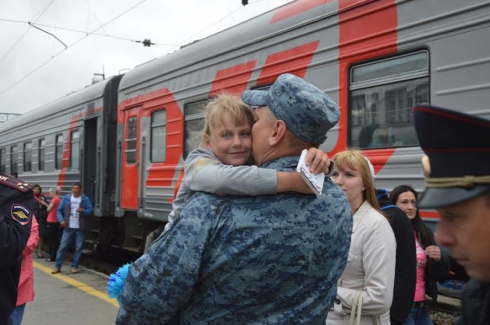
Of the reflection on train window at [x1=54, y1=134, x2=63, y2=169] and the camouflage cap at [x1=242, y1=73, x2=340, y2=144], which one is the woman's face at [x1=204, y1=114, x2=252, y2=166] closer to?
the camouflage cap at [x1=242, y1=73, x2=340, y2=144]

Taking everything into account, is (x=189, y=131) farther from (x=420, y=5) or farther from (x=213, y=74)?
(x=420, y=5)

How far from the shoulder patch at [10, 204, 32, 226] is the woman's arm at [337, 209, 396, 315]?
1523 millimetres

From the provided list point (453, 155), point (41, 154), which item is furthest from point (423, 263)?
point (41, 154)

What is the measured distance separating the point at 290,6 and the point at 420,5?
1814 millimetres

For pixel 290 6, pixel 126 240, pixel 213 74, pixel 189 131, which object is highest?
pixel 290 6

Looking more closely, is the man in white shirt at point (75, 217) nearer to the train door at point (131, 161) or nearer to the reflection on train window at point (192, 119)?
the train door at point (131, 161)

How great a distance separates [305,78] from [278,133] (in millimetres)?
4086

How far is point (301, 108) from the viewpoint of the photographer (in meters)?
1.70

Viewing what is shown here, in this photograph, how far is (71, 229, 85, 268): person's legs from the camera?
9.55 meters

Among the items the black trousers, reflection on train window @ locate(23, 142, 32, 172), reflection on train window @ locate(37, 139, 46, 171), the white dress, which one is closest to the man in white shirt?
the black trousers

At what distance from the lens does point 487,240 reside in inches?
44.3

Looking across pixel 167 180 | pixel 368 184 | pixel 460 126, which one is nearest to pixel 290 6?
pixel 167 180

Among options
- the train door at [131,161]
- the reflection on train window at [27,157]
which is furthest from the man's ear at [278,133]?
the reflection on train window at [27,157]

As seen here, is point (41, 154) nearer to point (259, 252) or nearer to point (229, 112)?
point (229, 112)
